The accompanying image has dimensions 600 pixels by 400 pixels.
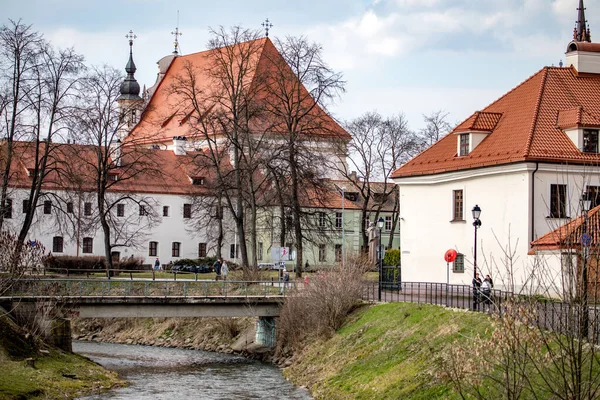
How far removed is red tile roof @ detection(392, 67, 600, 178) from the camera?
40375mm

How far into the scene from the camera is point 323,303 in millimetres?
39031

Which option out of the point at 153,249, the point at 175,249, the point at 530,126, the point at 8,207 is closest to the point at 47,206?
the point at 8,207

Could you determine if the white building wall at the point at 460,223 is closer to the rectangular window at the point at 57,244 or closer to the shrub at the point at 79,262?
the shrub at the point at 79,262

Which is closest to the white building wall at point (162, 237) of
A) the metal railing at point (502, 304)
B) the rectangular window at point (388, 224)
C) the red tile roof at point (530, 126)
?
the rectangular window at point (388, 224)

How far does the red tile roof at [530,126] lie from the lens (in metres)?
40.4

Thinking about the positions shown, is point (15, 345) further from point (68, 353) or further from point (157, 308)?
point (157, 308)

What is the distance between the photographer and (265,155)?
58.2 m

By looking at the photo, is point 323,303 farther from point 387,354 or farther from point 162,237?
point 162,237

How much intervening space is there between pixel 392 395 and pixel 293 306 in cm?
1444

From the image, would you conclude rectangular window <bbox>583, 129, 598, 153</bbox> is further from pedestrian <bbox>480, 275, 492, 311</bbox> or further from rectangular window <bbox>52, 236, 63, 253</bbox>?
rectangular window <bbox>52, 236, 63, 253</bbox>

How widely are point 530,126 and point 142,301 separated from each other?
17259 mm

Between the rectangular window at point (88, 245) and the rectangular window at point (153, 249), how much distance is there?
15.8 feet

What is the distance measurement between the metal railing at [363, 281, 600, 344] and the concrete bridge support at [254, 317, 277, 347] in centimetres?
463

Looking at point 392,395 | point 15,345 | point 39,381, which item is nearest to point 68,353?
point 15,345
